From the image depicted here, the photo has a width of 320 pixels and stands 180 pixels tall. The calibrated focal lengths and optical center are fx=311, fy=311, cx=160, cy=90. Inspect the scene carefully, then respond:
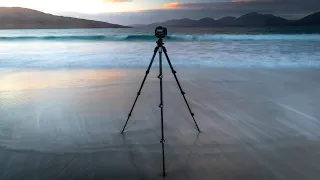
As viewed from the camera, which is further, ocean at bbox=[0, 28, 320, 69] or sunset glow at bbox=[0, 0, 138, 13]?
sunset glow at bbox=[0, 0, 138, 13]

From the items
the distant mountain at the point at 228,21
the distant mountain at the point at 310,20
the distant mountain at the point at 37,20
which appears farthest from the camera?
the distant mountain at the point at 310,20

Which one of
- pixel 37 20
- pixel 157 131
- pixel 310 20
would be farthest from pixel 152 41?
pixel 157 131

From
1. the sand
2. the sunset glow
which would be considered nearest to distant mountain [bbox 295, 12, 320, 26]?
the sunset glow

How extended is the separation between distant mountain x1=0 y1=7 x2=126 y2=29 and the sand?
384 inches

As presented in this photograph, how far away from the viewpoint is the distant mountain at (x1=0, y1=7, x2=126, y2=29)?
13.3 meters

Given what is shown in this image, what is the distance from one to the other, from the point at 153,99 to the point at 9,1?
12.0 m

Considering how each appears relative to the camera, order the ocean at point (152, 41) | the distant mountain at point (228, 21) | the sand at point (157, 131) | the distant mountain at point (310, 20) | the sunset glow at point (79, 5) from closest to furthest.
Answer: the sand at point (157, 131), the ocean at point (152, 41), the sunset glow at point (79, 5), the distant mountain at point (228, 21), the distant mountain at point (310, 20)

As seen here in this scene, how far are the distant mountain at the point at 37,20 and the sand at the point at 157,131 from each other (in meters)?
9.76

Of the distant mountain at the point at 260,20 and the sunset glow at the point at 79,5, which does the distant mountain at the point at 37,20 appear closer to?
the sunset glow at the point at 79,5

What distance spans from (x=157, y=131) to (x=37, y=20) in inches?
530

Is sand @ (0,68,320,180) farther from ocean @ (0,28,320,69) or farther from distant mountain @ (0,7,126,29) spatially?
distant mountain @ (0,7,126,29)

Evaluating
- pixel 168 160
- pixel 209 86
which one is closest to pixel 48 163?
pixel 168 160

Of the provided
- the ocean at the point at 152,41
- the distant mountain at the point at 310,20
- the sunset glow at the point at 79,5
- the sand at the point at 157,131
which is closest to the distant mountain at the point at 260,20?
the ocean at the point at 152,41

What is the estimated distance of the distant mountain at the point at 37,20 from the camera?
523 inches
